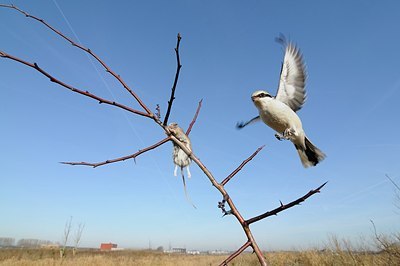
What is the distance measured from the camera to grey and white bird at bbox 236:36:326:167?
7.75 ft

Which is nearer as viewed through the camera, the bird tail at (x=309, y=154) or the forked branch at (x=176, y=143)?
the forked branch at (x=176, y=143)

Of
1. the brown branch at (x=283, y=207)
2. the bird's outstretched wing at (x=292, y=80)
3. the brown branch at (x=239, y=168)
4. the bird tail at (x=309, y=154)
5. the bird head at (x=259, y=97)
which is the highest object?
the bird's outstretched wing at (x=292, y=80)

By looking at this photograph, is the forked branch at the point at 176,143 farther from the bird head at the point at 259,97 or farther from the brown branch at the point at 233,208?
the bird head at the point at 259,97

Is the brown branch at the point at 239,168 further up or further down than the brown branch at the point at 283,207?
further up

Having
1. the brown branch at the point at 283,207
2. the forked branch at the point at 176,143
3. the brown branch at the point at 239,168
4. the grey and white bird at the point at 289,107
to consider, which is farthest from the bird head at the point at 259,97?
the brown branch at the point at 283,207

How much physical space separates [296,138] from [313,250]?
33.0 ft

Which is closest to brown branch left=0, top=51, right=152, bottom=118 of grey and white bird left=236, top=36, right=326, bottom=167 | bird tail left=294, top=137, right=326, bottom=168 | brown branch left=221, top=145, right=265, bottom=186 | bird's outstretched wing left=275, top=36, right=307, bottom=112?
brown branch left=221, top=145, right=265, bottom=186

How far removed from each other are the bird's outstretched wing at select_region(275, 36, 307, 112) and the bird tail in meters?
0.48

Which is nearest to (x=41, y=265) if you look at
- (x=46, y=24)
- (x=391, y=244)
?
(x=391, y=244)

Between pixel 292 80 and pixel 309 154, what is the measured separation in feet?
3.03

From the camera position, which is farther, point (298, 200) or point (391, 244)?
point (391, 244)

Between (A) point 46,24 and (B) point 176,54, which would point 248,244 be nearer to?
(B) point 176,54

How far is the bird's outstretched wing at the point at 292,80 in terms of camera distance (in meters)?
3.15

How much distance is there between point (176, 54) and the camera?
0.51m
